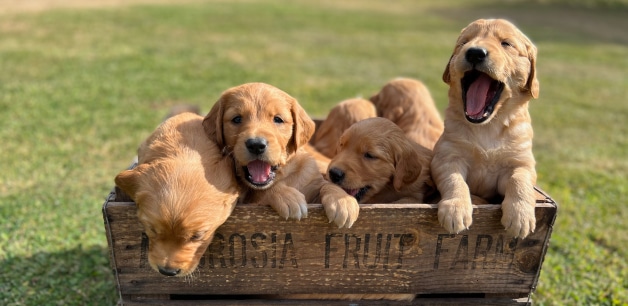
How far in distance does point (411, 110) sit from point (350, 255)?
1985 millimetres

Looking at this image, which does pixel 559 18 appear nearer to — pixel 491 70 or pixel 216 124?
pixel 491 70

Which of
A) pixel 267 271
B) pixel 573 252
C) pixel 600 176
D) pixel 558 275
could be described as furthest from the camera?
pixel 600 176

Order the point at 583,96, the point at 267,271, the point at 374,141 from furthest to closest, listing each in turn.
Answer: the point at 583,96 < the point at 374,141 < the point at 267,271

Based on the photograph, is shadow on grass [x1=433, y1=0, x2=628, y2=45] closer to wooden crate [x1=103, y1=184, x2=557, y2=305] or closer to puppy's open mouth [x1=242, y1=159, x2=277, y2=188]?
wooden crate [x1=103, y1=184, x2=557, y2=305]

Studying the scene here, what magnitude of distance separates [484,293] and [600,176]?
16.4 ft

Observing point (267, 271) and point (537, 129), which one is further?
point (537, 129)

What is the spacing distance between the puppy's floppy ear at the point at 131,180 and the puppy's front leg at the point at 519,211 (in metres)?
1.98

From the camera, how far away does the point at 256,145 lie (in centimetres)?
313

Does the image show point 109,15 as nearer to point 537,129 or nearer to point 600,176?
point 537,129

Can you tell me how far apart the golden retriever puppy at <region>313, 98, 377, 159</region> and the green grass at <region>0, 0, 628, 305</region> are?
2112 mm

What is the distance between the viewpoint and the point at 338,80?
13.1m

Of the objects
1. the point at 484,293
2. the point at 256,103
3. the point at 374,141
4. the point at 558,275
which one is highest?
the point at 256,103

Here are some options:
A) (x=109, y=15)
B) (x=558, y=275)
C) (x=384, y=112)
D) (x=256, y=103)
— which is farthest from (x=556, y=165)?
(x=109, y=15)

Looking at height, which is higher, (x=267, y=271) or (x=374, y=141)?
(x=374, y=141)
